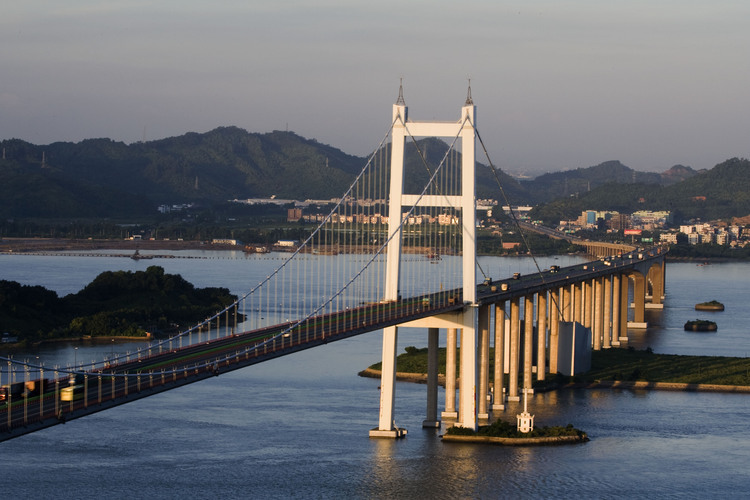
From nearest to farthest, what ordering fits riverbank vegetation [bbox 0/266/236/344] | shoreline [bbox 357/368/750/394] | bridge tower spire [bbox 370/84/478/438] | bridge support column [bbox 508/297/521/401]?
1. bridge tower spire [bbox 370/84/478/438]
2. bridge support column [bbox 508/297/521/401]
3. shoreline [bbox 357/368/750/394]
4. riverbank vegetation [bbox 0/266/236/344]

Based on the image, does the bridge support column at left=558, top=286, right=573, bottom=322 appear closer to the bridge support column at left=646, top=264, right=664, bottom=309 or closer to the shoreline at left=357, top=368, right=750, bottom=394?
the shoreline at left=357, top=368, right=750, bottom=394

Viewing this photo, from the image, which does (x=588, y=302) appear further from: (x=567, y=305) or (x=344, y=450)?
(x=344, y=450)

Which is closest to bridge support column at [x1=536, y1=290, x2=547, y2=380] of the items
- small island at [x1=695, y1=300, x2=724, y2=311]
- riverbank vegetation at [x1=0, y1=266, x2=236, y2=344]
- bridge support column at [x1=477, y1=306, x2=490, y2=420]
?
bridge support column at [x1=477, y1=306, x2=490, y2=420]

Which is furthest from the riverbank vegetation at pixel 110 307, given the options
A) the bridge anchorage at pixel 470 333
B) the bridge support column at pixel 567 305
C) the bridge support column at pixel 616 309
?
the bridge anchorage at pixel 470 333

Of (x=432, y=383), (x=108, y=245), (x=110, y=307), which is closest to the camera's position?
(x=432, y=383)

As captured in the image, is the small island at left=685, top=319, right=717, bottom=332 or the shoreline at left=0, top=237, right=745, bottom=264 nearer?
the small island at left=685, top=319, right=717, bottom=332

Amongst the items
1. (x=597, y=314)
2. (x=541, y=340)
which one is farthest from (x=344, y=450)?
(x=597, y=314)

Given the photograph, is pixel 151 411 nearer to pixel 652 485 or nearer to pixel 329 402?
pixel 329 402
